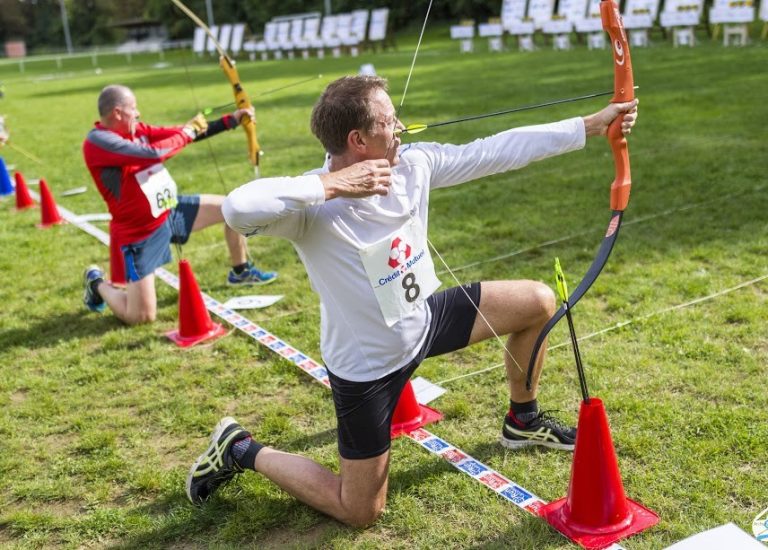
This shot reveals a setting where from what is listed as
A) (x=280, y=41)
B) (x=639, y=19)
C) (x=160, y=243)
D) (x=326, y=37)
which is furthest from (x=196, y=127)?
(x=280, y=41)

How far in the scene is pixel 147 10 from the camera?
6303 cm

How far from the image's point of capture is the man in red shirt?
16.0ft

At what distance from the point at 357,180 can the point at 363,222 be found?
8.9 inches

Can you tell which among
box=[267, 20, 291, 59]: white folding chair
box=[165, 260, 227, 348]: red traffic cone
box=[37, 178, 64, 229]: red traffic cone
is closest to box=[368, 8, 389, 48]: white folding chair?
box=[267, 20, 291, 59]: white folding chair

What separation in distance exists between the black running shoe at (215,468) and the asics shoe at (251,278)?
8.60ft

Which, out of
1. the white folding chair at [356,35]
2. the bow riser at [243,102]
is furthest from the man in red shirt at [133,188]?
the white folding chair at [356,35]

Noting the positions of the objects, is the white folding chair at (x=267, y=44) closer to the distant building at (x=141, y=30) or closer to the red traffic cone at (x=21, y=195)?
the red traffic cone at (x=21, y=195)

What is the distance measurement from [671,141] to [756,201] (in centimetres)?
260

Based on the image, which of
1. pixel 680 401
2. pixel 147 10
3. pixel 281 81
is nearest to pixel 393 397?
pixel 680 401

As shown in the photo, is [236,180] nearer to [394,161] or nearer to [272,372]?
[272,372]

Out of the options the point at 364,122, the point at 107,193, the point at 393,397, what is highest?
the point at 364,122

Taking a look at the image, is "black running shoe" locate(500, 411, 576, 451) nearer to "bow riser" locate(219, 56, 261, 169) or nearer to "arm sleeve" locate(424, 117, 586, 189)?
"arm sleeve" locate(424, 117, 586, 189)

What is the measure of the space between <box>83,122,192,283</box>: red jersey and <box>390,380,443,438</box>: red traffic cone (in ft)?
7.92

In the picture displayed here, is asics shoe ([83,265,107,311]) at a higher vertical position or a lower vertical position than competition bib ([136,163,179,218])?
lower
